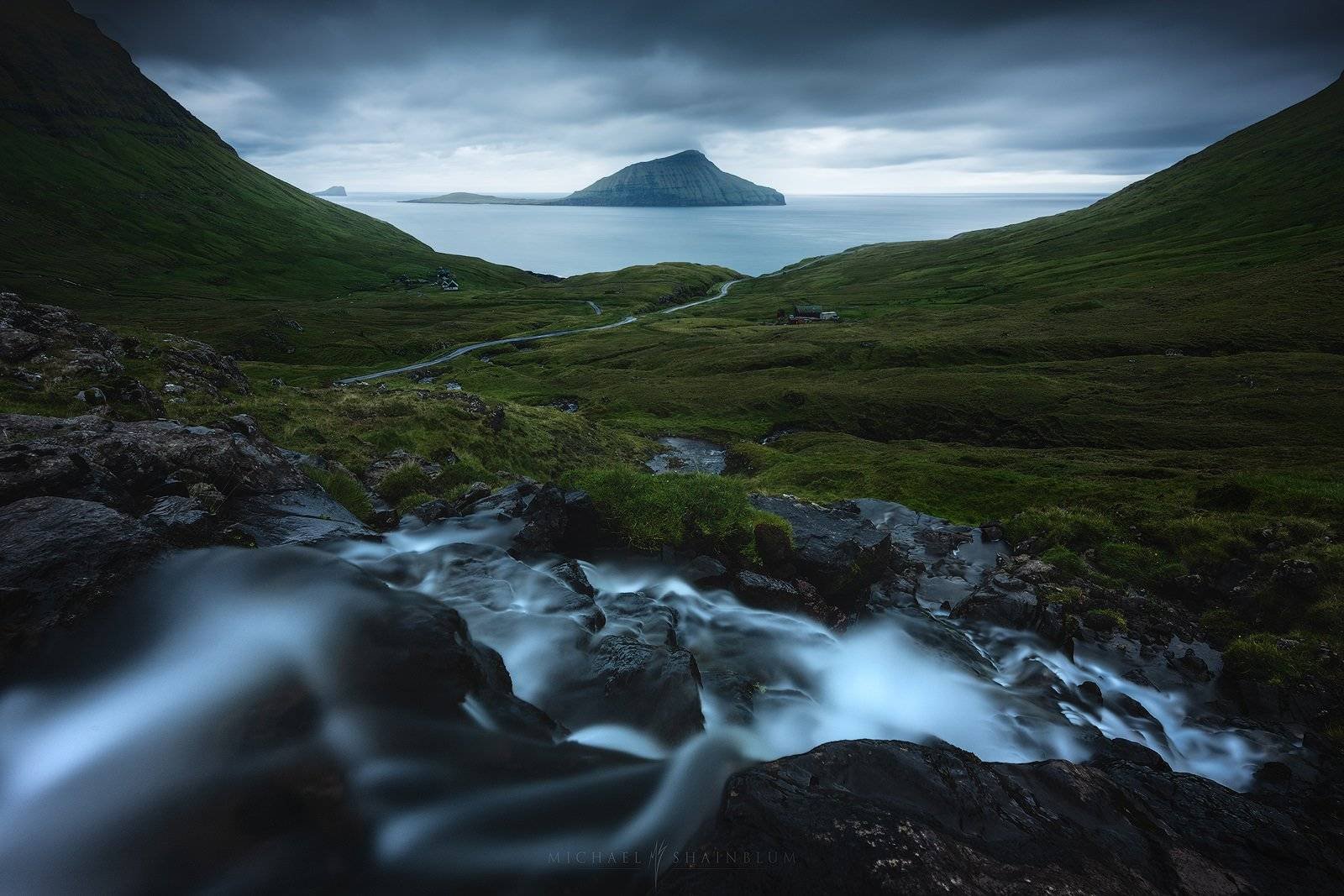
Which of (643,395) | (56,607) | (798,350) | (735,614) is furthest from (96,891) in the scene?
(798,350)

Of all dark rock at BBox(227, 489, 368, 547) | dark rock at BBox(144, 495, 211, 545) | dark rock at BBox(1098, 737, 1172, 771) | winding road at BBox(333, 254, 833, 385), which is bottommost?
winding road at BBox(333, 254, 833, 385)

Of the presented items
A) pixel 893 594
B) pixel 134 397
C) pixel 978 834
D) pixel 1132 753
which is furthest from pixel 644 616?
pixel 134 397

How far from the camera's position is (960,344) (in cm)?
8788

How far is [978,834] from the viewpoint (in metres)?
8.29

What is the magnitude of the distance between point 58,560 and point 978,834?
1487 cm

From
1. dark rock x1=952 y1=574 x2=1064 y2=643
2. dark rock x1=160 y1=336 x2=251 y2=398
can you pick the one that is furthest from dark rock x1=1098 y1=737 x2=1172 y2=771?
dark rock x1=160 y1=336 x2=251 y2=398

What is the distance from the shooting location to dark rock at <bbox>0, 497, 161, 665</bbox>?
9023mm

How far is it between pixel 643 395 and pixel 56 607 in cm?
6879

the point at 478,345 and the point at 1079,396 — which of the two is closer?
the point at 1079,396

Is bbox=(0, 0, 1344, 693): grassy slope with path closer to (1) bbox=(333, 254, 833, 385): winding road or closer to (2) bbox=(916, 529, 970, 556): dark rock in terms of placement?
(2) bbox=(916, 529, 970, 556): dark rock

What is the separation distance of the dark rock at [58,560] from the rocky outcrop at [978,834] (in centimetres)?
1038

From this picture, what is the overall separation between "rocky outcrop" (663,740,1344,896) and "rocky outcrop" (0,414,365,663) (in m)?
10.5

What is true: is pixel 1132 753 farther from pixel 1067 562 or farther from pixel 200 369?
pixel 200 369

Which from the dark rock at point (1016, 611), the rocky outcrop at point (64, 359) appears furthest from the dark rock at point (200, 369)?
the dark rock at point (1016, 611)
